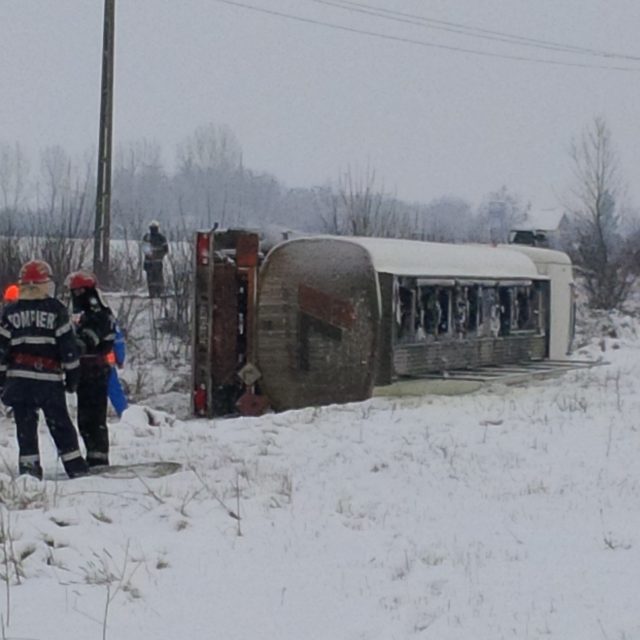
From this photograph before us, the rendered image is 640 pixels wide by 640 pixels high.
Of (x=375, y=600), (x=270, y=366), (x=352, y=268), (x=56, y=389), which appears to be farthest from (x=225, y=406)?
(x=375, y=600)

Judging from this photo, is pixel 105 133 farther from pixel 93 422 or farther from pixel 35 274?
pixel 35 274

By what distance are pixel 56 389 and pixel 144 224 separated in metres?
21.2

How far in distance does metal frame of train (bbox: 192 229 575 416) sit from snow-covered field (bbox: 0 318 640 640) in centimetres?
422

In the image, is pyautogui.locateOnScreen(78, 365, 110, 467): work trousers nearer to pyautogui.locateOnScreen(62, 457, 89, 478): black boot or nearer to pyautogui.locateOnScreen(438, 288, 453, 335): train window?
pyautogui.locateOnScreen(62, 457, 89, 478): black boot

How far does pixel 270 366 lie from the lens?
1659 cm

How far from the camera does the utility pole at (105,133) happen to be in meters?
23.8

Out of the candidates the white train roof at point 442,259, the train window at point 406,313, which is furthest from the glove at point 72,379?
the train window at point 406,313

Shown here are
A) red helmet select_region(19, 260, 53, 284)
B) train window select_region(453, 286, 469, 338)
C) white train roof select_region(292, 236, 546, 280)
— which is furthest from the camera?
train window select_region(453, 286, 469, 338)

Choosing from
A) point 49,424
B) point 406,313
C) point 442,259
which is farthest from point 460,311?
point 49,424

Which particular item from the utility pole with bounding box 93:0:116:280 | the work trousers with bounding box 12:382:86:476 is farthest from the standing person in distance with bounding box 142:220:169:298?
the work trousers with bounding box 12:382:86:476

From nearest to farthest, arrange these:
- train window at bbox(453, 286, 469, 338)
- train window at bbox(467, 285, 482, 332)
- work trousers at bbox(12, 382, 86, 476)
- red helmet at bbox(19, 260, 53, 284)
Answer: red helmet at bbox(19, 260, 53, 284) → work trousers at bbox(12, 382, 86, 476) → train window at bbox(453, 286, 469, 338) → train window at bbox(467, 285, 482, 332)

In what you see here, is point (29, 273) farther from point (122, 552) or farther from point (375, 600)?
point (375, 600)

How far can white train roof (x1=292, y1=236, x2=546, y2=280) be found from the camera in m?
16.3

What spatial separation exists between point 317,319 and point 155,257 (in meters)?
10.3
